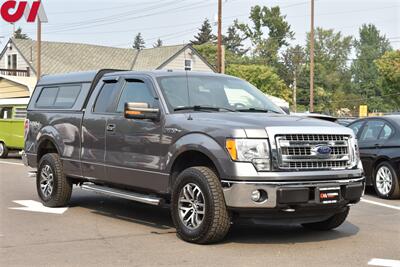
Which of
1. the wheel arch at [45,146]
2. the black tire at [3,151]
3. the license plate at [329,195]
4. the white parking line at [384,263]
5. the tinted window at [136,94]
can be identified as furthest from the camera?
the black tire at [3,151]

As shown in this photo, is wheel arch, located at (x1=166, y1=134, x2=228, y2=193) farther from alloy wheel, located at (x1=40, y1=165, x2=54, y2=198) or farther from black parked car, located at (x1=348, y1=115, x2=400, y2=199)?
black parked car, located at (x1=348, y1=115, x2=400, y2=199)

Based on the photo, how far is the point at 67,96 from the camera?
9.40 meters

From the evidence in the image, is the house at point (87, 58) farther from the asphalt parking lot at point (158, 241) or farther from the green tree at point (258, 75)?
the asphalt parking lot at point (158, 241)

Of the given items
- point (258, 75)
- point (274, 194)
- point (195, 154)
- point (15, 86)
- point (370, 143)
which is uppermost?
point (258, 75)

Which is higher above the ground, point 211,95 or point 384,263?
point 211,95

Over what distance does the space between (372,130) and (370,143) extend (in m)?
0.35

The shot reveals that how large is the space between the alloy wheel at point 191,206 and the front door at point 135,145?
0.43 m

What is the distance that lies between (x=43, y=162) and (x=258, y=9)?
3255 inches

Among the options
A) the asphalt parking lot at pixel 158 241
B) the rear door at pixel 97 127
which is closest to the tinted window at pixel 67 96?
the rear door at pixel 97 127

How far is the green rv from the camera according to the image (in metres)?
20.6

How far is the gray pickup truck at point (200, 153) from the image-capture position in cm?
632

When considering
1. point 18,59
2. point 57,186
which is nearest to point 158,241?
point 57,186

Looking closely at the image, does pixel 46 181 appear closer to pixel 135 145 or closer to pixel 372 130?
pixel 135 145

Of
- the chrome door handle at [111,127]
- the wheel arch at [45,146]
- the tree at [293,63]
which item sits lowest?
the wheel arch at [45,146]
